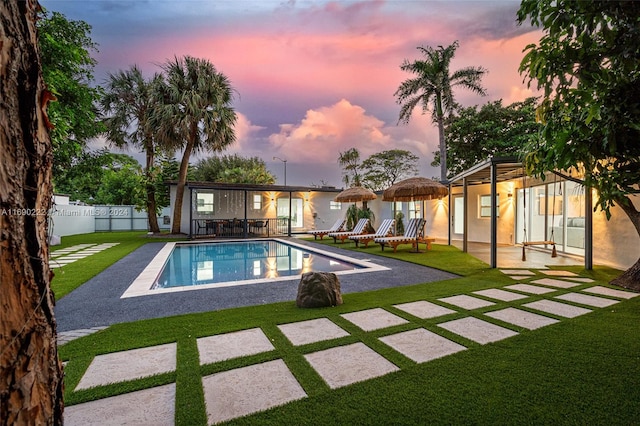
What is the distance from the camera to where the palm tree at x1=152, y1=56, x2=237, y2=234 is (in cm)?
1355

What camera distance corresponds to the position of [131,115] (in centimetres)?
1578

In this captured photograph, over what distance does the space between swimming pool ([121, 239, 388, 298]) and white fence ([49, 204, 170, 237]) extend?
345 inches

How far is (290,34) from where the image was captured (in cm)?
1062

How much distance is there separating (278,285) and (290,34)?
9.41 meters

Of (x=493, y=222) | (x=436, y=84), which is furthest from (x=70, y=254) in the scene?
(x=436, y=84)

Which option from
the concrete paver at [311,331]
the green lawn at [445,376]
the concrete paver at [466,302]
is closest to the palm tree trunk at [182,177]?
the green lawn at [445,376]

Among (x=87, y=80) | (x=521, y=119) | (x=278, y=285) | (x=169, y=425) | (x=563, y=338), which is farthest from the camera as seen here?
(x=521, y=119)

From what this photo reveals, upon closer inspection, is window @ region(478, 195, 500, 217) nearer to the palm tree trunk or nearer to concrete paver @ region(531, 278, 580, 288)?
concrete paver @ region(531, 278, 580, 288)

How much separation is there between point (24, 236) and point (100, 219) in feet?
79.6

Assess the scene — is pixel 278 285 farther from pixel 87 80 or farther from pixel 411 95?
pixel 411 95

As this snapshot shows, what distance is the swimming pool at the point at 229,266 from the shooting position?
5914mm

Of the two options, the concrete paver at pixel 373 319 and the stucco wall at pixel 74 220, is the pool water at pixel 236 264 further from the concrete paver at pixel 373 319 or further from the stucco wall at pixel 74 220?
the stucco wall at pixel 74 220

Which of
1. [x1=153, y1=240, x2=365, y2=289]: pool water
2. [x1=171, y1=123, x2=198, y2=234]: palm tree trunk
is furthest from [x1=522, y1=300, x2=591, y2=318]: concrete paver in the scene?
[x1=171, y1=123, x2=198, y2=234]: palm tree trunk

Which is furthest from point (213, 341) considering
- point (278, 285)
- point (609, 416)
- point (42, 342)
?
point (609, 416)
